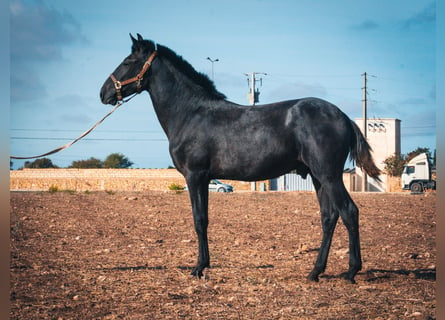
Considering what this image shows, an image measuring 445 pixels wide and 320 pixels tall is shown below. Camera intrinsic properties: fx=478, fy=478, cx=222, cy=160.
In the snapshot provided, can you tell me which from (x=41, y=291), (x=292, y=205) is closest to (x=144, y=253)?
(x=41, y=291)

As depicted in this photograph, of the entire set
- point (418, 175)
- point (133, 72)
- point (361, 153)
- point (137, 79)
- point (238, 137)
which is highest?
point (133, 72)

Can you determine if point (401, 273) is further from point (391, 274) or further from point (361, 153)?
point (361, 153)

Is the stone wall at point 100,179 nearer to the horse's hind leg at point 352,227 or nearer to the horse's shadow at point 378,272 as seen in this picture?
the horse's shadow at point 378,272

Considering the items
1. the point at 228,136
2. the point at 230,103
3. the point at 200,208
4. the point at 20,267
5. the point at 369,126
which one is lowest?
the point at 20,267

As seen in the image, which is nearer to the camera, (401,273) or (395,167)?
(401,273)

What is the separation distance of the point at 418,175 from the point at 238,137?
38.8m

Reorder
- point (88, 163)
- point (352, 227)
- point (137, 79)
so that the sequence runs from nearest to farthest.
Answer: point (352, 227) → point (137, 79) → point (88, 163)

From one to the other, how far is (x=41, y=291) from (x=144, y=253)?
304 cm

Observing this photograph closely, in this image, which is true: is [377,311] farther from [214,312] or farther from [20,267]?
[20,267]

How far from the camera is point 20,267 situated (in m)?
7.48

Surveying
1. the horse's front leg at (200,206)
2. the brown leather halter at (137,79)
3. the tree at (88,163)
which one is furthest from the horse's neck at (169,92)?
the tree at (88,163)

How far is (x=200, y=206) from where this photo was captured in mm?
6902

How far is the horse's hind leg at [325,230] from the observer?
6.60 metres

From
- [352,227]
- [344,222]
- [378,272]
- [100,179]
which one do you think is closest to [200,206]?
[344,222]
